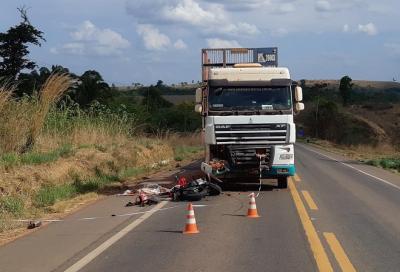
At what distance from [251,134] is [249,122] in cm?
32

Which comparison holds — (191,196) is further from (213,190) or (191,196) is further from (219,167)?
(219,167)

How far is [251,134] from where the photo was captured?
15477 mm

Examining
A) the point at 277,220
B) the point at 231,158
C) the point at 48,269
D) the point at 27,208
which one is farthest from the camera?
the point at 231,158

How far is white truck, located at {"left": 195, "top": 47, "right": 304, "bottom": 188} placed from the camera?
15492 millimetres

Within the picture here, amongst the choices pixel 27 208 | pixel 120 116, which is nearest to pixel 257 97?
pixel 27 208

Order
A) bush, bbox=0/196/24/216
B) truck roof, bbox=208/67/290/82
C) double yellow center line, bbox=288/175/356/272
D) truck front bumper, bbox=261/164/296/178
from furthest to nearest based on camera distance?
truck roof, bbox=208/67/290/82, truck front bumper, bbox=261/164/296/178, bush, bbox=0/196/24/216, double yellow center line, bbox=288/175/356/272

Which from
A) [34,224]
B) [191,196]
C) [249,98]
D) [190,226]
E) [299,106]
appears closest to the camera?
[190,226]

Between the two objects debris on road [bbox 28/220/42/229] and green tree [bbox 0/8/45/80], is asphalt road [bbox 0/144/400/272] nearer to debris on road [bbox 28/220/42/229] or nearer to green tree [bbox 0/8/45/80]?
debris on road [bbox 28/220/42/229]

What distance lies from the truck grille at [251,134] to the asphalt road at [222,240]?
6.81 feet

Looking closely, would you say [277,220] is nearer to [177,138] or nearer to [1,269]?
[1,269]

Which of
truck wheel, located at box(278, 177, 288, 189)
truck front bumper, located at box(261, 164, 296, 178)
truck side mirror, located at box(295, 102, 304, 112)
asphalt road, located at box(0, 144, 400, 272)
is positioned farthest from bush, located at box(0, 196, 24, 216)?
truck side mirror, located at box(295, 102, 304, 112)

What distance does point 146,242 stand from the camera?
8.99 meters

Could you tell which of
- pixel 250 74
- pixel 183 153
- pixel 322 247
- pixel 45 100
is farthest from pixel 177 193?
pixel 183 153

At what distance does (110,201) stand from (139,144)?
11017 mm
